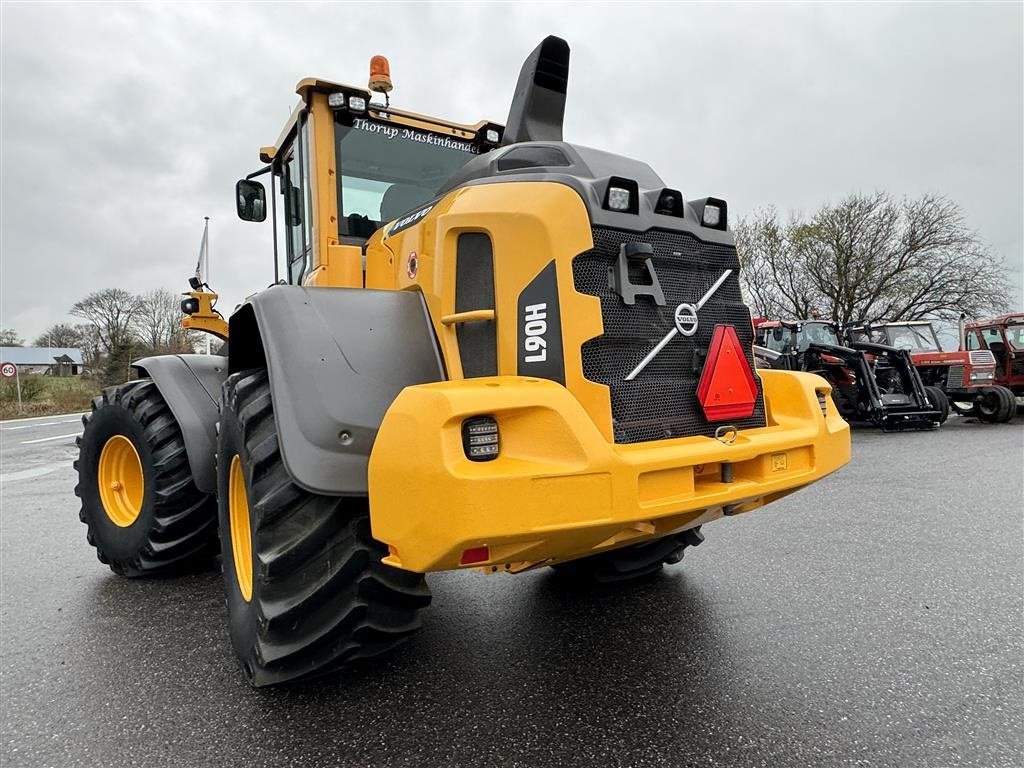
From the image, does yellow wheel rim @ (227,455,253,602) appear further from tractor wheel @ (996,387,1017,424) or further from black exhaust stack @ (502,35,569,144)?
tractor wheel @ (996,387,1017,424)

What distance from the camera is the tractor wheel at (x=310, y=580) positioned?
202 cm

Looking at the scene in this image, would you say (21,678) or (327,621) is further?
(21,678)

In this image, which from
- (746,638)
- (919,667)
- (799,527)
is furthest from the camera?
(799,527)

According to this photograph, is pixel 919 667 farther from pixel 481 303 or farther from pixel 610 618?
pixel 481 303

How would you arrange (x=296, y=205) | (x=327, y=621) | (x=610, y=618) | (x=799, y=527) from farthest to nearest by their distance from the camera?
(x=799, y=527) < (x=296, y=205) < (x=610, y=618) < (x=327, y=621)

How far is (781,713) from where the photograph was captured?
214 centimetres

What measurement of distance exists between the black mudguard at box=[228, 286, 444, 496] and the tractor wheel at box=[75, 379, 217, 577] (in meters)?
1.22

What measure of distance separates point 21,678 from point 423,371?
2013 mm

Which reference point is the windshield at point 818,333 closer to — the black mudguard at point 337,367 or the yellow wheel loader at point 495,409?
the yellow wheel loader at point 495,409

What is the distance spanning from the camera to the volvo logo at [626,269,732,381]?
2.22 m

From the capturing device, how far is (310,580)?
2.04 meters

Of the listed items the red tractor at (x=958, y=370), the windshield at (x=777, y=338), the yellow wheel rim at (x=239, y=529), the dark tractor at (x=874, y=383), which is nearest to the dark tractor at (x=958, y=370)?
the red tractor at (x=958, y=370)

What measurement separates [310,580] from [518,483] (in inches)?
33.4

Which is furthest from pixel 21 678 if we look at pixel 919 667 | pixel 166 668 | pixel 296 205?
pixel 919 667
